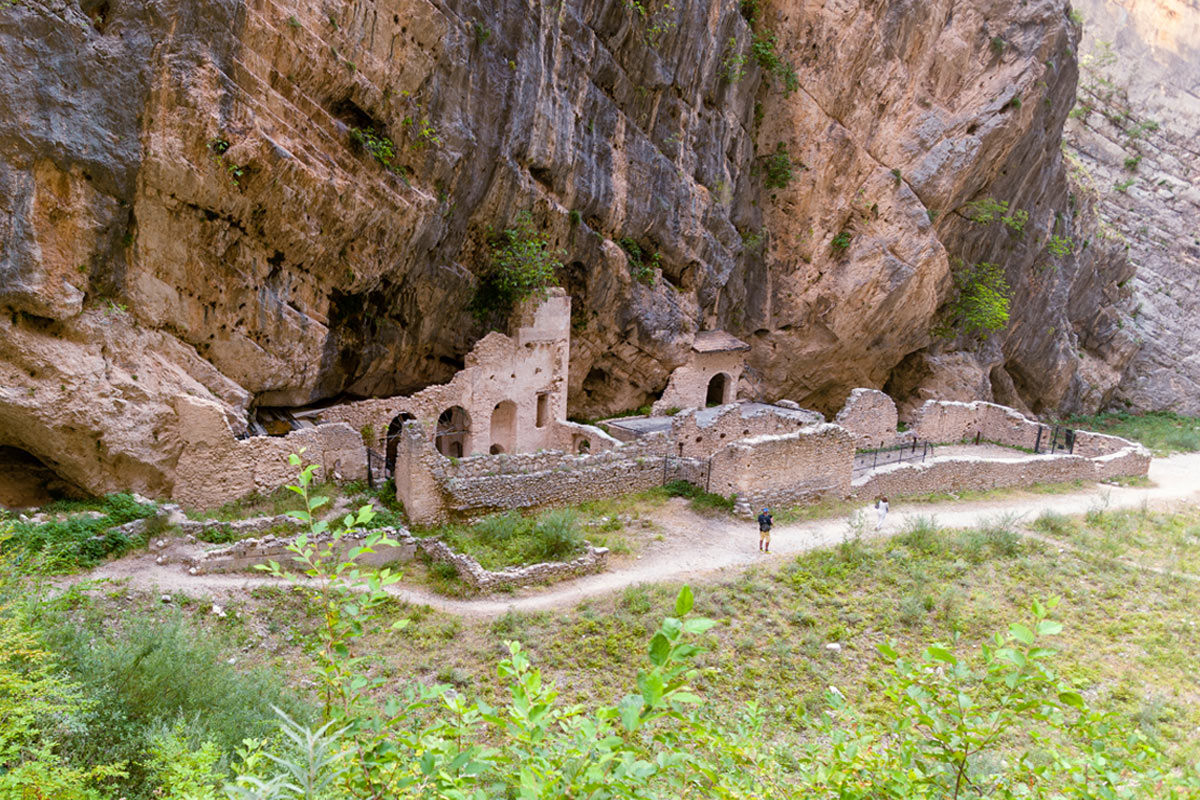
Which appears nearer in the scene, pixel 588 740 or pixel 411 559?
pixel 588 740

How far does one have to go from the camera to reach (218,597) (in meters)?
9.98

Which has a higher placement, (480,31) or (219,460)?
(480,31)

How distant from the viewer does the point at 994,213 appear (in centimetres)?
2842

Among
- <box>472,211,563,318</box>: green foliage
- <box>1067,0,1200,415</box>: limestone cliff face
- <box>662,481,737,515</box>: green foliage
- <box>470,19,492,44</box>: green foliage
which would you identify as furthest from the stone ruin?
<box>1067,0,1200,415</box>: limestone cliff face

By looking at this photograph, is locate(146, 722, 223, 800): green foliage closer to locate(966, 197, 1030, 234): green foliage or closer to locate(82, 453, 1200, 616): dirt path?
locate(82, 453, 1200, 616): dirt path

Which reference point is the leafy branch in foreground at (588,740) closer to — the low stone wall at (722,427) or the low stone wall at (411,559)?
the low stone wall at (411,559)

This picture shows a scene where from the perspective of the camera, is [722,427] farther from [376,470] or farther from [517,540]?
[376,470]

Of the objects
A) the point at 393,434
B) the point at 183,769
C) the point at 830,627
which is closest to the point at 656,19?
the point at 393,434

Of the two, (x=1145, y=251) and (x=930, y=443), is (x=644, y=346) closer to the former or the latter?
(x=930, y=443)

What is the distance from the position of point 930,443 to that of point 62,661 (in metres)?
24.8

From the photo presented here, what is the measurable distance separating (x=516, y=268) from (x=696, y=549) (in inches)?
359

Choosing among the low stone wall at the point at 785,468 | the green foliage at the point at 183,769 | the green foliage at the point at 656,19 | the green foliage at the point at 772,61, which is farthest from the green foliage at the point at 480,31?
the green foliage at the point at 183,769

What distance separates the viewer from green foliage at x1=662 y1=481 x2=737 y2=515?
624 inches

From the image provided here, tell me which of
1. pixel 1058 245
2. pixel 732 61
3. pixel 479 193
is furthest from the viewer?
pixel 1058 245
